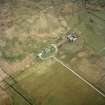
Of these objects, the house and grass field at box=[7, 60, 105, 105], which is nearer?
grass field at box=[7, 60, 105, 105]

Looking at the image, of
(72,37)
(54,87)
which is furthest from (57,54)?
(54,87)

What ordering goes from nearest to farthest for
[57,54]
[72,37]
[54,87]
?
[54,87], [57,54], [72,37]

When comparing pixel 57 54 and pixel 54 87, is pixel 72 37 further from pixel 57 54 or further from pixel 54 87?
pixel 54 87

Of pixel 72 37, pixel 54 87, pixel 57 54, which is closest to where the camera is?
pixel 54 87

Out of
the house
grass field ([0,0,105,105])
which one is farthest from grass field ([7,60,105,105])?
the house

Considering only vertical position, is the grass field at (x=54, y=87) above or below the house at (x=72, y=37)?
below

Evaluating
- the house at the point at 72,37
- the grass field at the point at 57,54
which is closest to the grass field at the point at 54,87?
the grass field at the point at 57,54

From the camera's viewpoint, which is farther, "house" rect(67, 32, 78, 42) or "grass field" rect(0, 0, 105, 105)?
"house" rect(67, 32, 78, 42)

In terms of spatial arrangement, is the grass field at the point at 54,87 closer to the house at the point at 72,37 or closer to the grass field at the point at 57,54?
the grass field at the point at 57,54

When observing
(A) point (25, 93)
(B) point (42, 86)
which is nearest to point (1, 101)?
(A) point (25, 93)

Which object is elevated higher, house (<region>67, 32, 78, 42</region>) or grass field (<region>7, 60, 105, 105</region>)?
house (<region>67, 32, 78, 42</region>)

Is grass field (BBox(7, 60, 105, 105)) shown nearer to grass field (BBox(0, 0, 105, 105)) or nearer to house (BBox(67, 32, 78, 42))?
grass field (BBox(0, 0, 105, 105))

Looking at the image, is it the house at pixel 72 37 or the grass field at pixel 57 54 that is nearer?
the grass field at pixel 57 54
